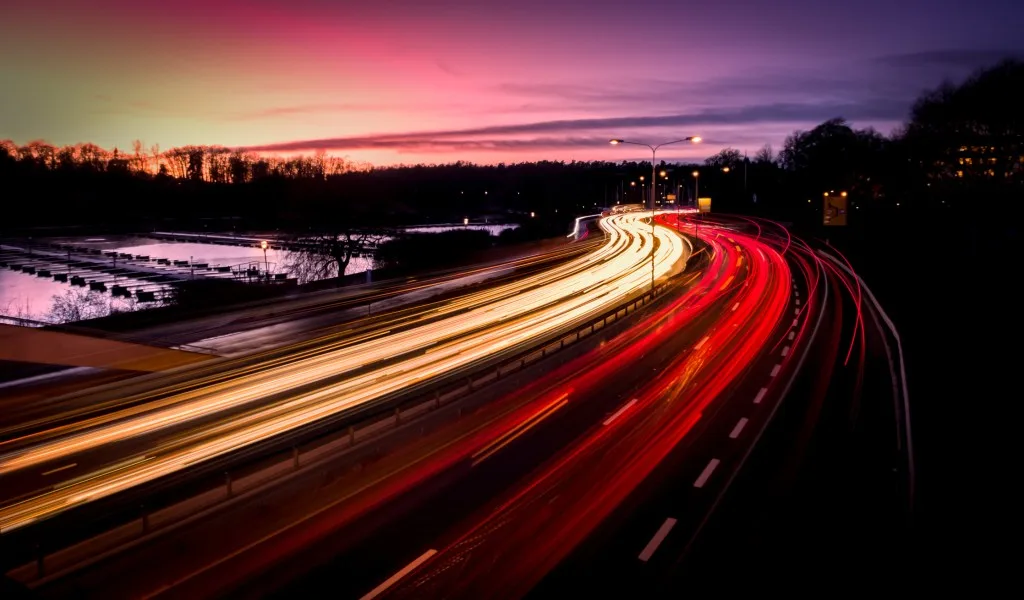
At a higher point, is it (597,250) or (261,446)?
(597,250)

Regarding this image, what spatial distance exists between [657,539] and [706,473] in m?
2.68

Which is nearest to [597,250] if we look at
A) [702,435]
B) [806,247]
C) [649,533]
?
[806,247]

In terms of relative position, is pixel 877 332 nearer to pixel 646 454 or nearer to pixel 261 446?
pixel 646 454

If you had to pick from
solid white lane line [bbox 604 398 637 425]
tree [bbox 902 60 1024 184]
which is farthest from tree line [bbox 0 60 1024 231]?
solid white lane line [bbox 604 398 637 425]

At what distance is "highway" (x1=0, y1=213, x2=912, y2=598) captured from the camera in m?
8.97

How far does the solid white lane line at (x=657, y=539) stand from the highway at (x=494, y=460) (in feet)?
0.11

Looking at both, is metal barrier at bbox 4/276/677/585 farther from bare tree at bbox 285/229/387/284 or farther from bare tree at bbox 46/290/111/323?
bare tree at bbox 285/229/387/284

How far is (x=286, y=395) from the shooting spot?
599 inches

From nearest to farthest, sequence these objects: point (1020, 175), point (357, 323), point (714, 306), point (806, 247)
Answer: point (357, 323)
point (714, 306)
point (1020, 175)
point (806, 247)

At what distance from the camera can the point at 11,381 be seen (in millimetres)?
17266

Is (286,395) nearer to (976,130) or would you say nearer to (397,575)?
(397,575)

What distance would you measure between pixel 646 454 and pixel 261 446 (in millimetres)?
7207

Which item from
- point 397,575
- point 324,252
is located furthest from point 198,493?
point 324,252

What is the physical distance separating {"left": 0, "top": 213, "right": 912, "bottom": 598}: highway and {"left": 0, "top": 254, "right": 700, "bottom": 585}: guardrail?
299 mm
